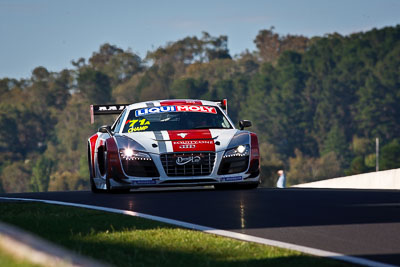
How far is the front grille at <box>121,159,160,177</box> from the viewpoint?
608 inches

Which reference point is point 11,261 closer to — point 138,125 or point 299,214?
point 299,214

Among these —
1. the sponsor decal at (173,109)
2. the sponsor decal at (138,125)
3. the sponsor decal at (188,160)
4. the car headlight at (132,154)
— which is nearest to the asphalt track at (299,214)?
the sponsor decal at (188,160)

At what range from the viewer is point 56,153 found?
185250 millimetres

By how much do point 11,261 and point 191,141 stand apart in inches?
433

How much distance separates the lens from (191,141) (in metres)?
15.5

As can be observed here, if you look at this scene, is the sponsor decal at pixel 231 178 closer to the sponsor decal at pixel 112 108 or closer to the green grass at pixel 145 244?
the green grass at pixel 145 244

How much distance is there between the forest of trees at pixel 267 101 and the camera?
153500 mm

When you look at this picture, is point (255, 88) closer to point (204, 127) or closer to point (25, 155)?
point (25, 155)

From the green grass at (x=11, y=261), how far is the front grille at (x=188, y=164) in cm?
1070

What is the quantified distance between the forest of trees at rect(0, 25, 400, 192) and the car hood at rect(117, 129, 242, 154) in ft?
371

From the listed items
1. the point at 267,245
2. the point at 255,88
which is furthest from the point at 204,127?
the point at 255,88

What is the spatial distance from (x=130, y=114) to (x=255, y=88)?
16111 cm

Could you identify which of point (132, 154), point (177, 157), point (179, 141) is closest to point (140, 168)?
point (132, 154)

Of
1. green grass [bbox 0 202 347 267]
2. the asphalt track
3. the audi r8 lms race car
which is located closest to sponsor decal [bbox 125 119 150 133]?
the audi r8 lms race car
